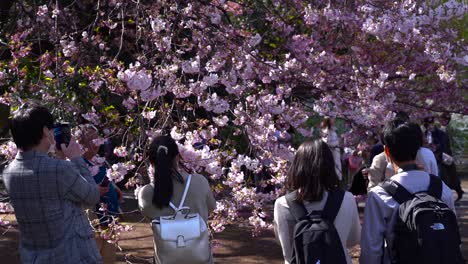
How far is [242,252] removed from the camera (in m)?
9.28

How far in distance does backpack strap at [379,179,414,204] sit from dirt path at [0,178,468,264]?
14.1 feet

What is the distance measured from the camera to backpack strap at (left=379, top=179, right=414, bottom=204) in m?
3.83

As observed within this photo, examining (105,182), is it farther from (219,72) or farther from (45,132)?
(45,132)

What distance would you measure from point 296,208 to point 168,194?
880 millimetres

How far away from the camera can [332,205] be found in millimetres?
3834

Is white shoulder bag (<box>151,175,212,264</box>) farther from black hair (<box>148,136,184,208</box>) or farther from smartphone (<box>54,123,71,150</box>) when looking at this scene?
smartphone (<box>54,123,71,150</box>)

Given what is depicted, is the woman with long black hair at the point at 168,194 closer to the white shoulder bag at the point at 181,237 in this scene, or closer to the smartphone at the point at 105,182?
the white shoulder bag at the point at 181,237

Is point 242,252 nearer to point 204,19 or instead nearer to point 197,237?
point 204,19

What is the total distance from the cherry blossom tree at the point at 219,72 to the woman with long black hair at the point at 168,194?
1172 mm

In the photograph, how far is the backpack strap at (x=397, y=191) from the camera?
3834 millimetres

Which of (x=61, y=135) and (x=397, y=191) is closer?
(x=397, y=191)

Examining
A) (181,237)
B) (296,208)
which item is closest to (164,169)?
(181,237)

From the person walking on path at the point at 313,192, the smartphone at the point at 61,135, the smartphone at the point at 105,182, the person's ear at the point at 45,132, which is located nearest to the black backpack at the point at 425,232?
the person walking on path at the point at 313,192

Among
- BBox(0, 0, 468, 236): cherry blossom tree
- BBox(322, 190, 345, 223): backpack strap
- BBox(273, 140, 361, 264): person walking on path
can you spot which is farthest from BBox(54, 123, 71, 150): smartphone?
BBox(322, 190, 345, 223): backpack strap
